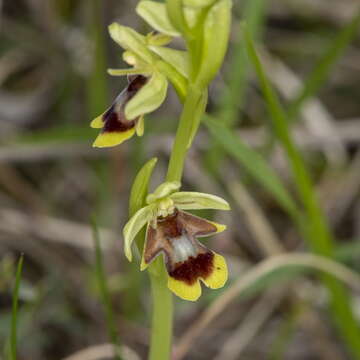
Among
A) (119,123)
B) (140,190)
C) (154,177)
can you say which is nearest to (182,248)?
(140,190)

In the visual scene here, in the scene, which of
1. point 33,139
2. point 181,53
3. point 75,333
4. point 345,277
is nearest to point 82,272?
point 75,333

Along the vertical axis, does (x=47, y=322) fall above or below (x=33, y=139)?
below

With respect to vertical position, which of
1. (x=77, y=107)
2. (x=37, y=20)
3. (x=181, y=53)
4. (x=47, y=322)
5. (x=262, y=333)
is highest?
(x=181, y=53)

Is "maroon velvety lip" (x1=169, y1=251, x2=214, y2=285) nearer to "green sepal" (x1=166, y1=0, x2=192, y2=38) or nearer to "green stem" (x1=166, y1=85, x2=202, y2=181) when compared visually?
"green stem" (x1=166, y1=85, x2=202, y2=181)

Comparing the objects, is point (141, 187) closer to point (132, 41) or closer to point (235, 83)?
point (132, 41)

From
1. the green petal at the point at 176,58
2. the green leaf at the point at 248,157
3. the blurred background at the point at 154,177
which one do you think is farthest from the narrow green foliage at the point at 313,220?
the green petal at the point at 176,58

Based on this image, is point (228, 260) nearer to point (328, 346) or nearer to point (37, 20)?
point (328, 346)
